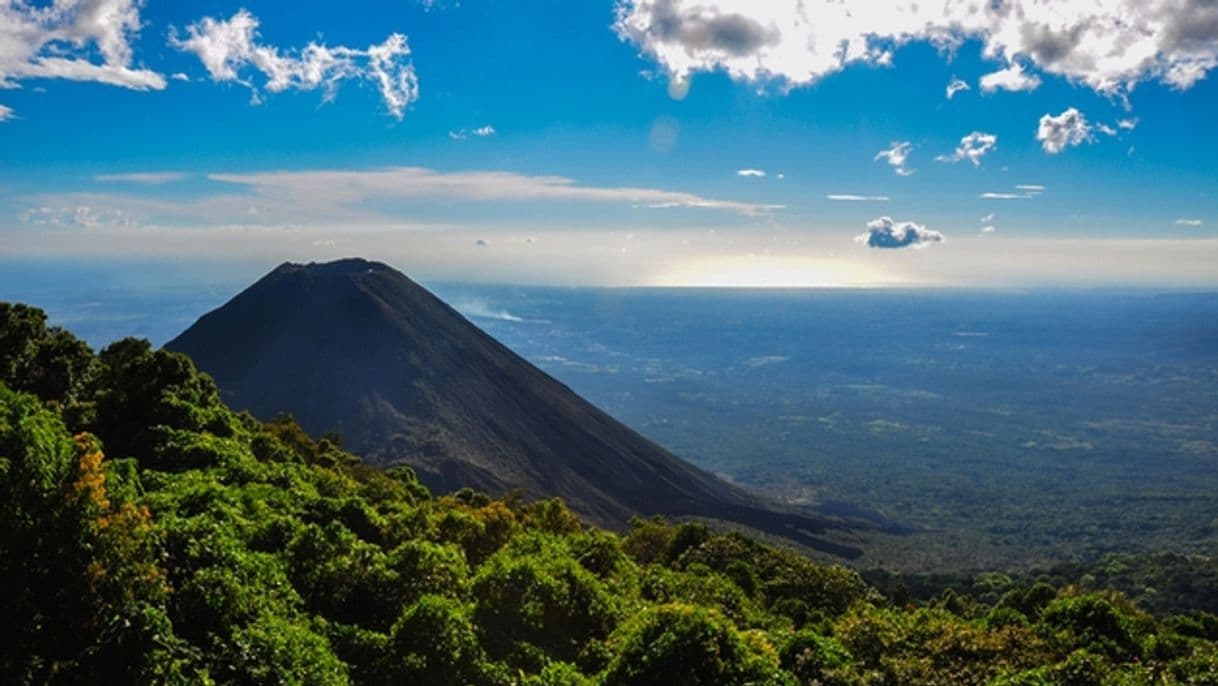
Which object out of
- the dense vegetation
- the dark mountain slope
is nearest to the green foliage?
the dense vegetation

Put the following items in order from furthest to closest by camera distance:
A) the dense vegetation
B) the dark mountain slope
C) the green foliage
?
the dark mountain slope
the green foliage
the dense vegetation

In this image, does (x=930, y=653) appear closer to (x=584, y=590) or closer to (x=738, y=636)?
(x=738, y=636)

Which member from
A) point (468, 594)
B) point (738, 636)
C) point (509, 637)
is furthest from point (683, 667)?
point (468, 594)

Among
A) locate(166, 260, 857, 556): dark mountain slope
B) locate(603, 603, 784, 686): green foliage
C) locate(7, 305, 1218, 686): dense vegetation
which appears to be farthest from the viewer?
locate(166, 260, 857, 556): dark mountain slope

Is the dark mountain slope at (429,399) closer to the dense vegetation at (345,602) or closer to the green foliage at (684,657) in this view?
the dense vegetation at (345,602)

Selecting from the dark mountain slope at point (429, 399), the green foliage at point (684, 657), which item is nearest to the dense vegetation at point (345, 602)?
the green foliage at point (684, 657)

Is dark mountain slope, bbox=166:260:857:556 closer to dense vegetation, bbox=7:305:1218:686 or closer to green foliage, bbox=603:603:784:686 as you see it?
dense vegetation, bbox=7:305:1218:686

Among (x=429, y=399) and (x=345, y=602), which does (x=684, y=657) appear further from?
(x=429, y=399)
